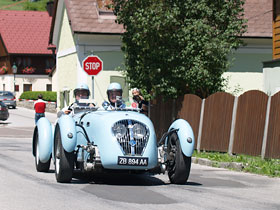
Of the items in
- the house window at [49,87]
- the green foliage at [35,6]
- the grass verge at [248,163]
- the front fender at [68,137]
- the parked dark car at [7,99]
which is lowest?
the parked dark car at [7,99]

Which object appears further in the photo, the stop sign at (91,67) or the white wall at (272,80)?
the stop sign at (91,67)

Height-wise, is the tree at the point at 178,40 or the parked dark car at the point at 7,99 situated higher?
the tree at the point at 178,40

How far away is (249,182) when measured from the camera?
1243 centimetres

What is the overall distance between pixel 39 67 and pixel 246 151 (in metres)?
63.3

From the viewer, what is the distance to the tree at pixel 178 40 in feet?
67.6

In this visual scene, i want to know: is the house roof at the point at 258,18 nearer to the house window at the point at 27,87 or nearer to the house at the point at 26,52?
the house at the point at 26,52

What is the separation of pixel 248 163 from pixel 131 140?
5.21 m

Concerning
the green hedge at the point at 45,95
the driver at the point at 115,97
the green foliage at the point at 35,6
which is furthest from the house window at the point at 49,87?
the green foliage at the point at 35,6

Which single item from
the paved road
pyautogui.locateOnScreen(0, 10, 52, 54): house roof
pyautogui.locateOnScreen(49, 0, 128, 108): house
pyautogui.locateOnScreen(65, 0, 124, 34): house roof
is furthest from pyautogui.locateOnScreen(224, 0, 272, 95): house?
pyautogui.locateOnScreen(0, 10, 52, 54): house roof

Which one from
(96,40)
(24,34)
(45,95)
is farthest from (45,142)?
(24,34)

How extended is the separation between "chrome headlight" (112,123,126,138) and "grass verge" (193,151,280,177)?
4253mm

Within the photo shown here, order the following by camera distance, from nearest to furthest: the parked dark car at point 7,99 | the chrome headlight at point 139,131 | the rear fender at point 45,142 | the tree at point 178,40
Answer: the chrome headlight at point 139,131
the rear fender at point 45,142
the tree at point 178,40
the parked dark car at point 7,99

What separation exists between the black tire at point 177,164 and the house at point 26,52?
64.9 metres

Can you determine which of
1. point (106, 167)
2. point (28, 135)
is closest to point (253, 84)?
point (28, 135)
